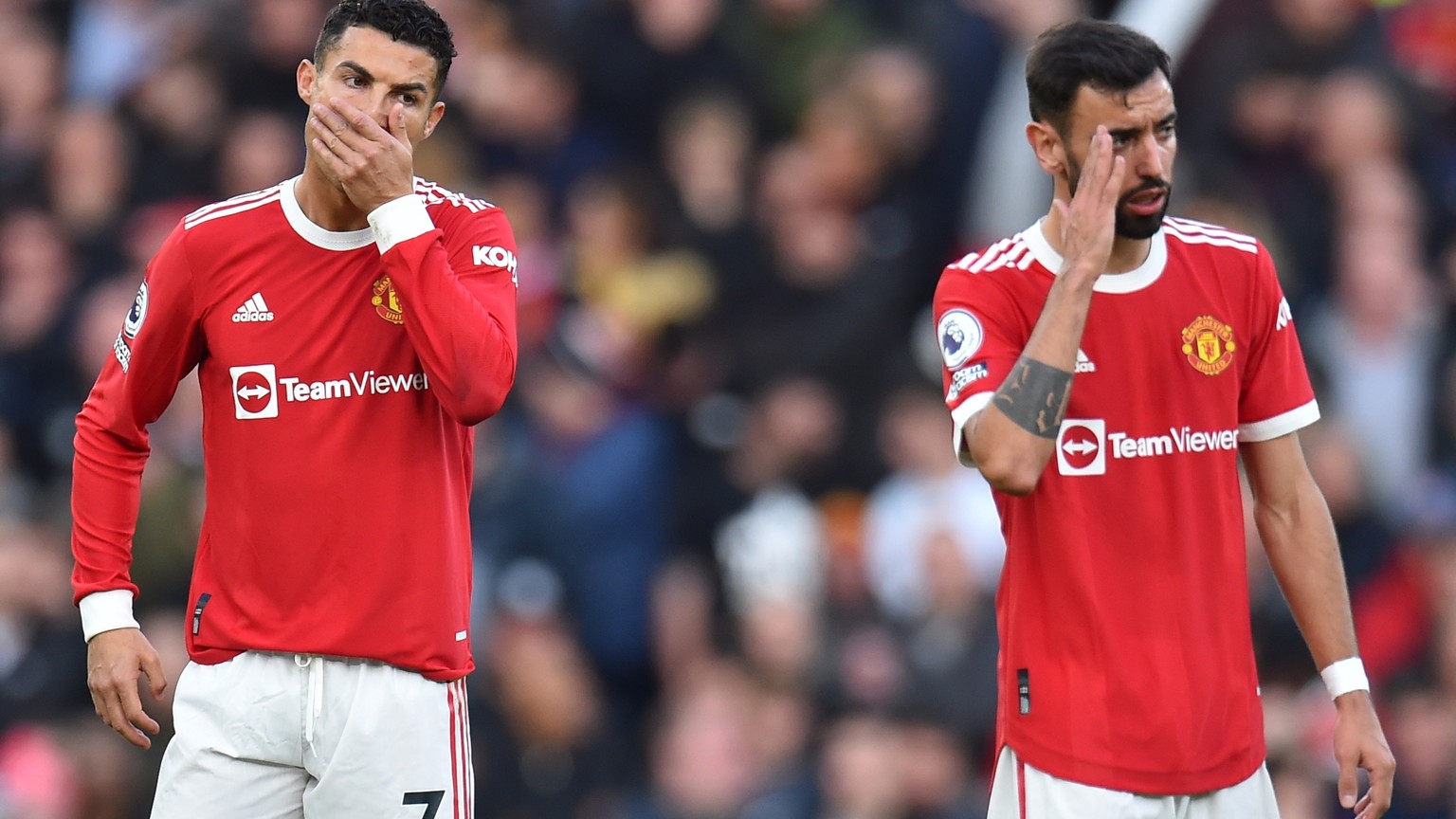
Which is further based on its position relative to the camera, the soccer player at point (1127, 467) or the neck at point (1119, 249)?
the neck at point (1119, 249)

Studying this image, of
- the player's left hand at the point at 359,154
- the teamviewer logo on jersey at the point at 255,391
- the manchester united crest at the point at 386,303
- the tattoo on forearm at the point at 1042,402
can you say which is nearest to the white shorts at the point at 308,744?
the teamviewer logo on jersey at the point at 255,391

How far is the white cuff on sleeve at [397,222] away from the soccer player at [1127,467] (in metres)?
1.11

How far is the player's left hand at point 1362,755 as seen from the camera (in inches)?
166

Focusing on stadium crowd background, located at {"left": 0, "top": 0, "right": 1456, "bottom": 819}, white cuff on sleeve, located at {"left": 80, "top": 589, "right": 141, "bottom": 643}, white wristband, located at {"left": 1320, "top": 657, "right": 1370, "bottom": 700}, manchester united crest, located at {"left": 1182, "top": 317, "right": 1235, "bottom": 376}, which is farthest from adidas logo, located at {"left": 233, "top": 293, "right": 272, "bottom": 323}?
stadium crowd background, located at {"left": 0, "top": 0, "right": 1456, "bottom": 819}

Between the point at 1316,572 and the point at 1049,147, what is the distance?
108cm

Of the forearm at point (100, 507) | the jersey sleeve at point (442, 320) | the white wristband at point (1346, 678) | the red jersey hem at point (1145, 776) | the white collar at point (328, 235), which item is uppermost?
the white collar at point (328, 235)

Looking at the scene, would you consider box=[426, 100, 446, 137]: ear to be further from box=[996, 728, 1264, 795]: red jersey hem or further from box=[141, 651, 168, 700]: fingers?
box=[996, 728, 1264, 795]: red jersey hem

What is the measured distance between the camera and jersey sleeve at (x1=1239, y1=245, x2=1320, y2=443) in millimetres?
4344

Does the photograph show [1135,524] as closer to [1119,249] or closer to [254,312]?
[1119,249]

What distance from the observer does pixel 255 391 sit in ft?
14.1

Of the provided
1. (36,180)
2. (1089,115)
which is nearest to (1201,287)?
(1089,115)

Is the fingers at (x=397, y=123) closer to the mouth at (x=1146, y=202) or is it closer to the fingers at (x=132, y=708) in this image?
the fingers at (x=132, y=708)

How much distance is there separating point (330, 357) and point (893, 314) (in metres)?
4.79

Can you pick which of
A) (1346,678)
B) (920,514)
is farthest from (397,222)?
(920,514)
